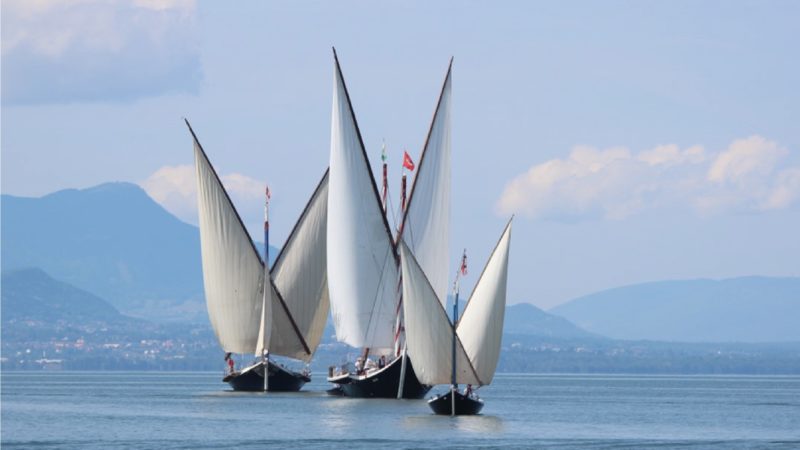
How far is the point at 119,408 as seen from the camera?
103m

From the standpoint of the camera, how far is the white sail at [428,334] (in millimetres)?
75250

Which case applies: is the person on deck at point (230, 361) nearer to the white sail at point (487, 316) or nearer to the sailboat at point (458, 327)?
the sailboat at point (458, 327)

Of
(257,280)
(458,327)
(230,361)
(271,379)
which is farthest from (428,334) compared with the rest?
(230,361)

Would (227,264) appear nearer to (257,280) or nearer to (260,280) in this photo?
(257,280)

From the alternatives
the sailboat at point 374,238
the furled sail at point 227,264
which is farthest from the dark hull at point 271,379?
the sailboat at point 374,238

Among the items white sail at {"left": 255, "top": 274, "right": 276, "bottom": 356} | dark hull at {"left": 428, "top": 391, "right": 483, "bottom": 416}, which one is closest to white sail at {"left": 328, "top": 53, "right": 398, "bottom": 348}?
white sail at {"left": 255, "top": 274, "right": 276, "bottom": 356}

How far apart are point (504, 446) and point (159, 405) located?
43.6 metres

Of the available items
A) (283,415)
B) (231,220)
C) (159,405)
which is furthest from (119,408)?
(283,415)

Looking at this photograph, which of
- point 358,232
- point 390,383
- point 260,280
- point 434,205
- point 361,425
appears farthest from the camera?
point 260,280

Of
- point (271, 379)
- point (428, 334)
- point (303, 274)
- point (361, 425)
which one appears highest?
point (303, 274)

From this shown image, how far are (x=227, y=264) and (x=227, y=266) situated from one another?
0.38ft

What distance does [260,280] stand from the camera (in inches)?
4035

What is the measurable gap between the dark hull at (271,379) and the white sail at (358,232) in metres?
19.0

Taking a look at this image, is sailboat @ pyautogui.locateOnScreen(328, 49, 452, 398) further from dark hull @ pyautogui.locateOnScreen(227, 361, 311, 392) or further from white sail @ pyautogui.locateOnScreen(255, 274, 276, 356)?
dark hull @ pyautogui.locateOnScreen(227, 361, 311, 392)
